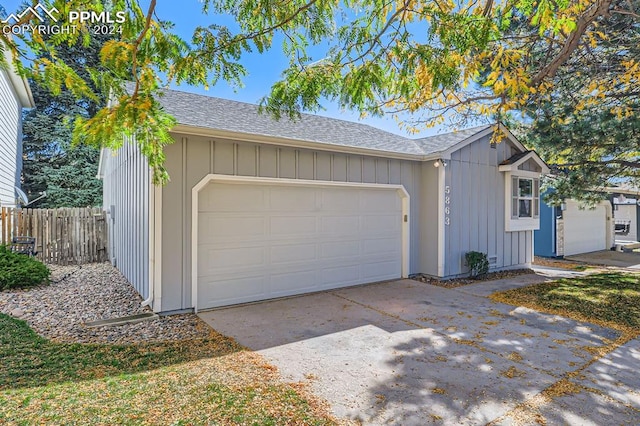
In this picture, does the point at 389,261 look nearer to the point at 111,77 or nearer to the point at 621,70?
the point at 621,70

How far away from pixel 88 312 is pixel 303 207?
3890mm

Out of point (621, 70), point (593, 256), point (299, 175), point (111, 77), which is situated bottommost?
point (593, 256)

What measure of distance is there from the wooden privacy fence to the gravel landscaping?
2.85 metres

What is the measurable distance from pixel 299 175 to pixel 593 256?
44.6ft

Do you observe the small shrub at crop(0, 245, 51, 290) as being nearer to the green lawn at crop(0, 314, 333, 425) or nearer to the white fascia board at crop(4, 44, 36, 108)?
the green lawn at crop(0, 314, 333, 425)

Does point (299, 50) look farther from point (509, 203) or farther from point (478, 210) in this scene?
point (509, 203)

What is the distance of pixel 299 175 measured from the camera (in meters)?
6.44

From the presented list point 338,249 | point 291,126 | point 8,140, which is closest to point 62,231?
point 8,140

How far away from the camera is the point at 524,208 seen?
984 cm

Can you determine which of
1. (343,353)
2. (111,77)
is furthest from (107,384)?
(111,77)

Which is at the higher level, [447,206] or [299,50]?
[299,50]

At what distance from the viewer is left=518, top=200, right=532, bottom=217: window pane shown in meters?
9.72

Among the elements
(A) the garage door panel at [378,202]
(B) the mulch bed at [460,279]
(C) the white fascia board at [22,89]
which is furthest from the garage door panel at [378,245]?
(C) the white fascia board at [22,89]

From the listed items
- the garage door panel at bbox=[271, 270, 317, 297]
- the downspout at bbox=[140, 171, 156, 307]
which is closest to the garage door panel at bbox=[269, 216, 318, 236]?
the garage door panel at bbox=[271, 270, 317, 297]
